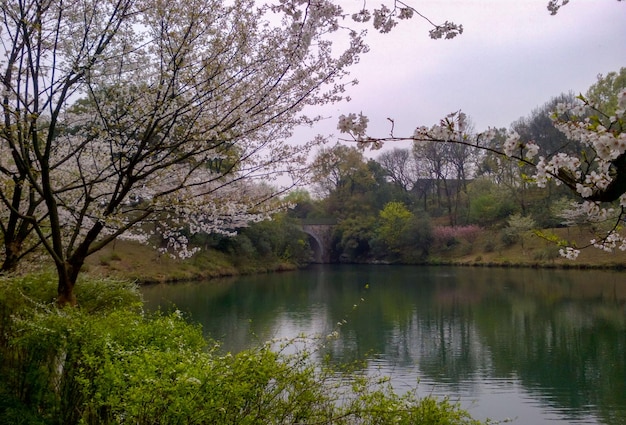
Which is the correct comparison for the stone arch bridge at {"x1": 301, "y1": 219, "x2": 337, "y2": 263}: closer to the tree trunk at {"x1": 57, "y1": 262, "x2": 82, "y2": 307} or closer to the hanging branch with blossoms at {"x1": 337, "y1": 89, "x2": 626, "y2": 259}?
the tree trunk at {"x1": 57, "y1": 262, "x2": 82, "y2": 307}

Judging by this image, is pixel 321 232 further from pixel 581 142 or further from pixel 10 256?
pixel 581 142

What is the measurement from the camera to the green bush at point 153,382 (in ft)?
7.49

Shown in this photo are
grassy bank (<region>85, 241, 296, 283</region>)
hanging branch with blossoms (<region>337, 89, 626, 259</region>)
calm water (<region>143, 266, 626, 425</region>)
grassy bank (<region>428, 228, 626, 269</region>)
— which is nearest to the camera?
hanging branch with blossoms (<region>337, 89, 626, 259</region>)

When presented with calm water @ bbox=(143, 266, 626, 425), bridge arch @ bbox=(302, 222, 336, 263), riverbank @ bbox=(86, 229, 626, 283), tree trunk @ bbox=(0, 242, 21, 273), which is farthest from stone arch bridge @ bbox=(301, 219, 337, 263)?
tree trunk @ bbox=(0, 242, 21, 273)

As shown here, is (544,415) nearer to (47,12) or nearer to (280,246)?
(47,12)

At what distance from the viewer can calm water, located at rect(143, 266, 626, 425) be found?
291 inches

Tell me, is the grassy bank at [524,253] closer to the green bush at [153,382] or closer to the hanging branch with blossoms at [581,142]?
the hanging branch with blossoms at [581,142]

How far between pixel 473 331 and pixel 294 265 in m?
24.1

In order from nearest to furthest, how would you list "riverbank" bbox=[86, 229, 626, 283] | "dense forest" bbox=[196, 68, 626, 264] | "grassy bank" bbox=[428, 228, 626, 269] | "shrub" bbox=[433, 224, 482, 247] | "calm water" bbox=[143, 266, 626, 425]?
"calm water" bbox=[143, 266, 626, 425] < "riverbank" bbox=[86, 229, 626, 283] < "grassy bank" bbox=[428, 228, 626, 269] < "dense forest" bbox=[196, 68, 626, 264] < "shrub" bbox=[433, 224, 482, 247]

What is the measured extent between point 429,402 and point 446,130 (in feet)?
4.88

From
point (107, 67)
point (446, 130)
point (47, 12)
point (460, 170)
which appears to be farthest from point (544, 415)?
point (460, 170)

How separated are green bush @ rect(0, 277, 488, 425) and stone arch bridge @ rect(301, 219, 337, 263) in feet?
132

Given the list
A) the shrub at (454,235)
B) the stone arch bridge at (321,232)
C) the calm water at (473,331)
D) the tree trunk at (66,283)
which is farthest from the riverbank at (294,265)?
the tree trunk at (66,283)

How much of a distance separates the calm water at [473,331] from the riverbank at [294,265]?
89.8 inches
